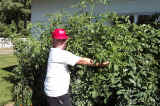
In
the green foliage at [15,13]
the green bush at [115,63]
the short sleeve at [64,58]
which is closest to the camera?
the short sleeve at [64,58]

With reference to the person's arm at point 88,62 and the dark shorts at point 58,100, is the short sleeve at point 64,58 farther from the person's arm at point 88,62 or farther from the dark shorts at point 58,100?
the dark shorts at point 58,100

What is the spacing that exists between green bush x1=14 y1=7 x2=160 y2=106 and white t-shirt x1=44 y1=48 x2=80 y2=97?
14.9 inches

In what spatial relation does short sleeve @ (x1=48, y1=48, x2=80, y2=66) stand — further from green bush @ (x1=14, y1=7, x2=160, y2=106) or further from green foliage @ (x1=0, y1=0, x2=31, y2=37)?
green foliage @ (x1=0, y1=0, x2=31, y2=37)

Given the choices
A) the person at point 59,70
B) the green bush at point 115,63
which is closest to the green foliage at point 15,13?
the green bush at point 115,63

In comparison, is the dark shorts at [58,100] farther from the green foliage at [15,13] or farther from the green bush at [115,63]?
the green foliage at [15,13]

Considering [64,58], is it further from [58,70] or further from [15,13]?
[15,13]

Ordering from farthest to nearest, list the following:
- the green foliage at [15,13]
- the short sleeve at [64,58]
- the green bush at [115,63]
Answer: the green foliage at [15,13] → the green bush at [115,63] → the short sleeve at [64,58]

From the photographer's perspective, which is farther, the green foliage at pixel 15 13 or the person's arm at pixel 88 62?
the green foliage at pixel 15 13

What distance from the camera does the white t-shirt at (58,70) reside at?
2.50m

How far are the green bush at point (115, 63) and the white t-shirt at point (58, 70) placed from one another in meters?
0.38

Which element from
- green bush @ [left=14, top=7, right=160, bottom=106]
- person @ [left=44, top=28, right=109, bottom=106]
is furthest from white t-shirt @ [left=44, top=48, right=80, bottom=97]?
green bush @ [left=14, top=7, right=160, bottom=106]

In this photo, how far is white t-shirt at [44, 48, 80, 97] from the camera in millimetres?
2496

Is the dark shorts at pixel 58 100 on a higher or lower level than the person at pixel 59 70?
lower

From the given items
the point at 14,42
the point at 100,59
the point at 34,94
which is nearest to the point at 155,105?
the point at 100,59
